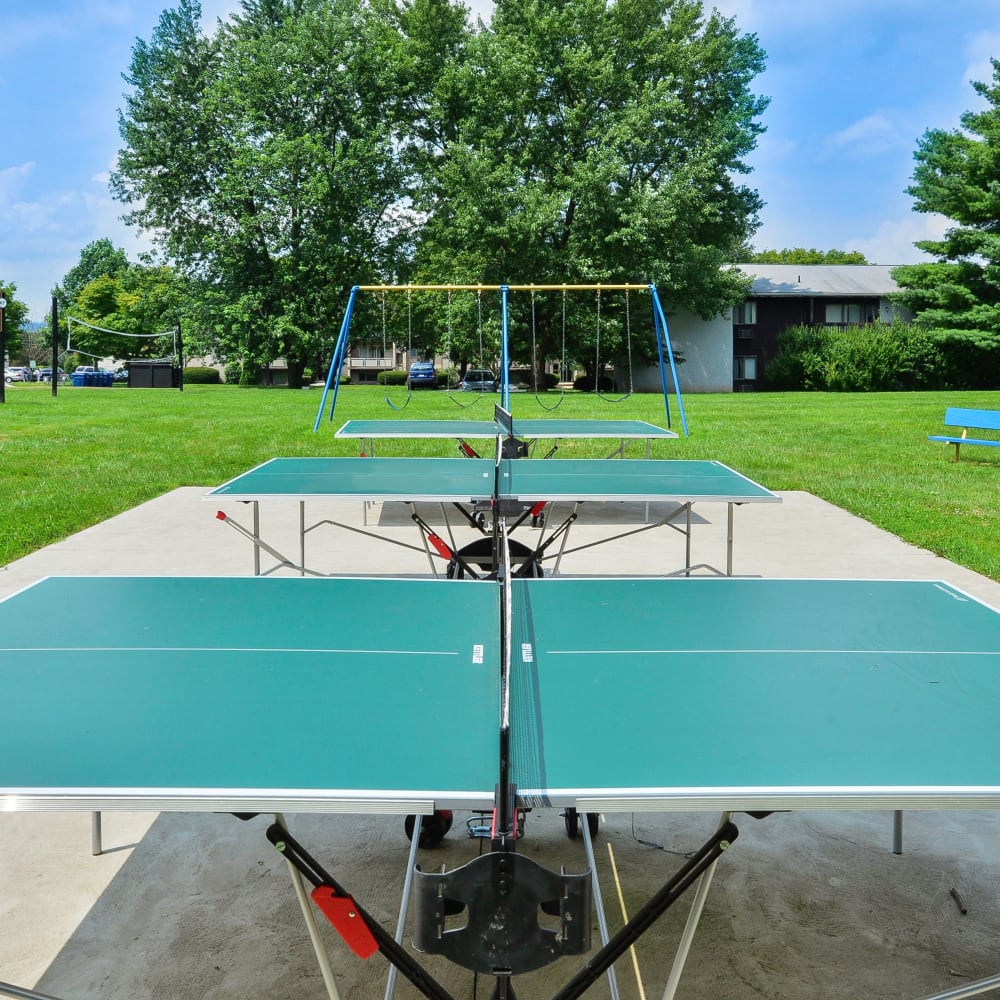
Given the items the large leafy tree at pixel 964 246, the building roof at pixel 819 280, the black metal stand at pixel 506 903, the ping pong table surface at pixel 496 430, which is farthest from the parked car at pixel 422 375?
the black metal stand at pixel 506 903

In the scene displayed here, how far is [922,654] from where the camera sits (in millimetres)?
2873

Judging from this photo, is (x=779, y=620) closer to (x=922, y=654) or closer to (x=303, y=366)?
(x=922, y=654)

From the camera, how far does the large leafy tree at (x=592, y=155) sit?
120ft

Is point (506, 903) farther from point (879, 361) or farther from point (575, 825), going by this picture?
point (879, 361)

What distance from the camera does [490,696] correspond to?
2.45 m

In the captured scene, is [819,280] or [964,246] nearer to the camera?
[964,246]

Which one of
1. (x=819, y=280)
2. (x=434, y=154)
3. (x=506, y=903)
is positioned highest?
(x=434, y=154)

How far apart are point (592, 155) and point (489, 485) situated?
32.4 meters

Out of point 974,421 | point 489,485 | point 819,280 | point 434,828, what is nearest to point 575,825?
point 434,828

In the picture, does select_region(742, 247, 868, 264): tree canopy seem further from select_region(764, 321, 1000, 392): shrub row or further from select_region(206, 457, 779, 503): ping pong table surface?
select_region(206, 457, 779, 503): ping pong table surface

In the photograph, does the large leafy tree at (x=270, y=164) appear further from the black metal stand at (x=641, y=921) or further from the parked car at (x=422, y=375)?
the black metal stand at (x=641, y=921)

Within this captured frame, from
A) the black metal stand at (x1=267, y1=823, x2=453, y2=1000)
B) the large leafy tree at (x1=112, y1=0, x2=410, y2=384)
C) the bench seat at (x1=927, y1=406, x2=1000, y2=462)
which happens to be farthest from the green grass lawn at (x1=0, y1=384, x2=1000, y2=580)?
the large leafy tree at (x1=112, y1=0, x2=410, y2=384)

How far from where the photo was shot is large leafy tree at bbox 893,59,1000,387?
1416 inches

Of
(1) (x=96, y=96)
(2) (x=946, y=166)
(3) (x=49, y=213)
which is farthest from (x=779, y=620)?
(3) (x=49, y=213)
